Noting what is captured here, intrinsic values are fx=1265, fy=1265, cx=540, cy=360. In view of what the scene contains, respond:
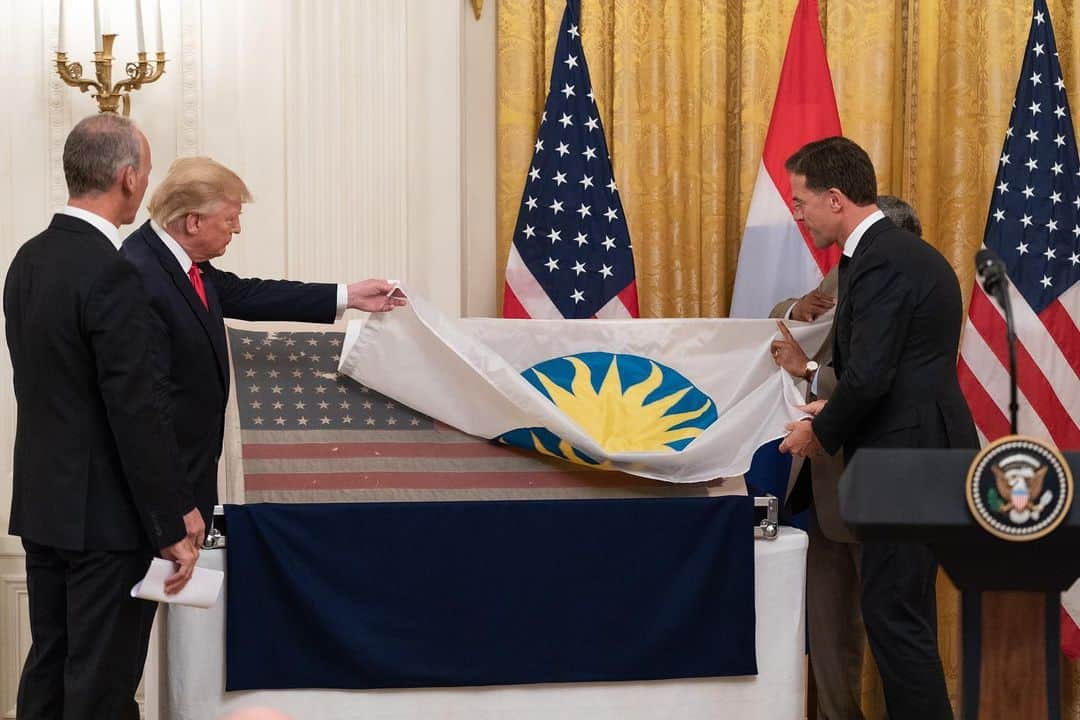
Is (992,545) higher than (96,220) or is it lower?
lower

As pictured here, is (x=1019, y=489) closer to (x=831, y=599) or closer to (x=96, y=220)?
(x=96, y=220)

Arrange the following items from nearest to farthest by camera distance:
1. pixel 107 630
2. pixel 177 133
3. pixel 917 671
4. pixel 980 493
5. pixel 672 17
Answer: pixel 980 493 → pixel 107 630 → pixel 917 671 → pixel 177 133 → pixel 672 17

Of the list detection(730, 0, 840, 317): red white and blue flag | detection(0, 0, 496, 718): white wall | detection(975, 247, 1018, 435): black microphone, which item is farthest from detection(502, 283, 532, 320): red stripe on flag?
detection(975, 247, 1018, 435): black microphone

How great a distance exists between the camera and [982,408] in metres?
4.30

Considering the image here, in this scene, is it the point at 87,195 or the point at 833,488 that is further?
the point at 833,488

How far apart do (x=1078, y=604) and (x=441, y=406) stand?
2.42 metres

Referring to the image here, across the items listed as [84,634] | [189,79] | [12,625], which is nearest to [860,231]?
[84,634]

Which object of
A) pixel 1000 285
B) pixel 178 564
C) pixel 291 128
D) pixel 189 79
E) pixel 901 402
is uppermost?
pixel 189 79

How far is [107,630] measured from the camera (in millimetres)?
2625

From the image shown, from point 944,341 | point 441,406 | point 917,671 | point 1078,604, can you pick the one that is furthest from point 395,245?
point 1078,604

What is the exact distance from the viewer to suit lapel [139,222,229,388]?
2.95 meters

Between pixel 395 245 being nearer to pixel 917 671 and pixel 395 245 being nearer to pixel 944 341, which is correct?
pixel 944 341

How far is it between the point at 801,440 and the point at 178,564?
1.60 meters

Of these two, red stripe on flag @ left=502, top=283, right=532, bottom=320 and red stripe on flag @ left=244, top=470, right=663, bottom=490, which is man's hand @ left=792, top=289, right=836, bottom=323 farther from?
red stripe on flag @ left=502, top=283, right=532, bottom=320
